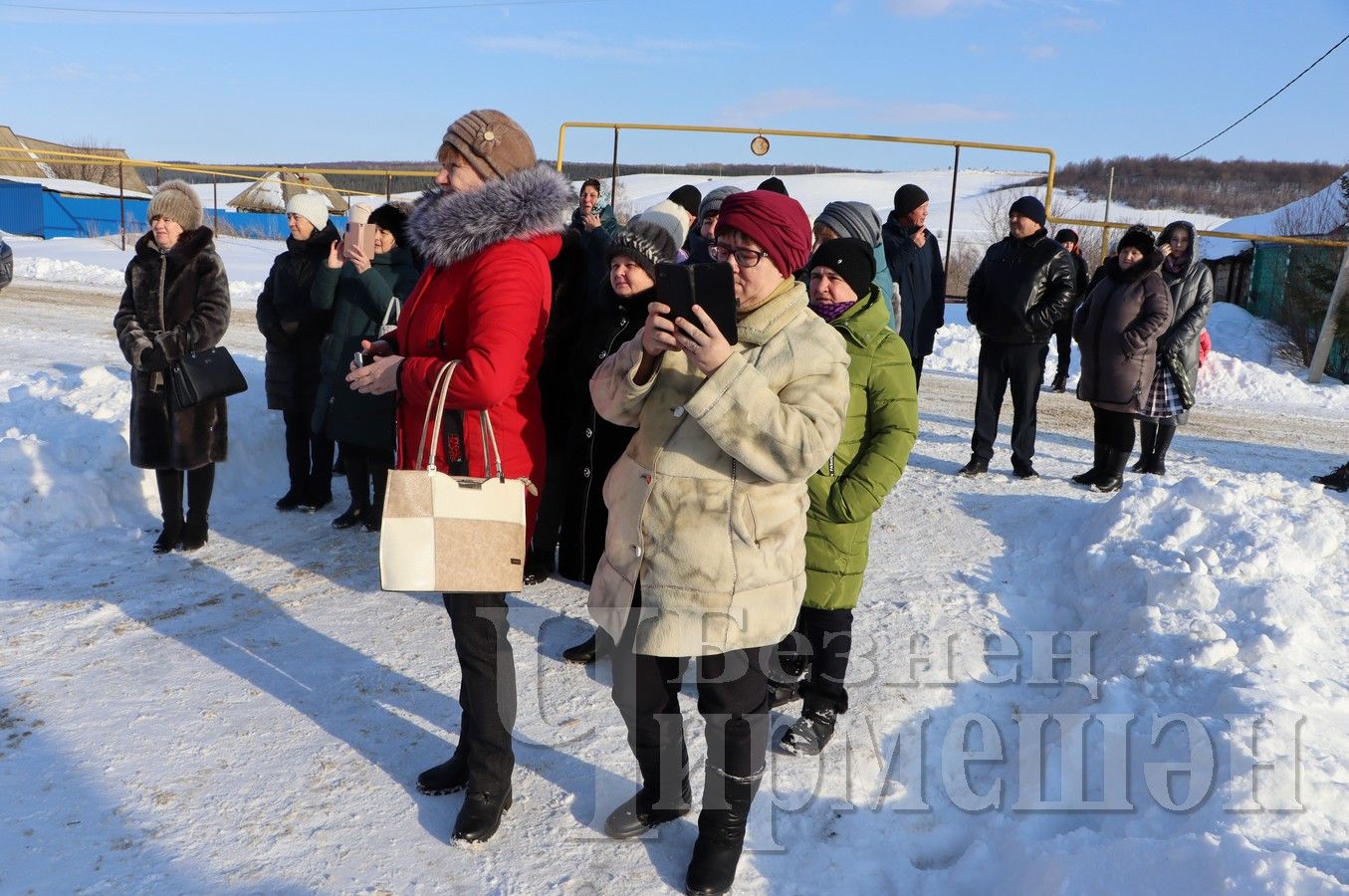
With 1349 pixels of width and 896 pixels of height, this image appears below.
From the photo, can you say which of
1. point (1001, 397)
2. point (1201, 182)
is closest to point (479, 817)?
point (1001, 397)

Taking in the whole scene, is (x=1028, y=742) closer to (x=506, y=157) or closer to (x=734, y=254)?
(x=734, y=254)

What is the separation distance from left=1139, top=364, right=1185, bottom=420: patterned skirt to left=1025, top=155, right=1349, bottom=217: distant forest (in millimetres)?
50812

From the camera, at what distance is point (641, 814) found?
9.54 feet

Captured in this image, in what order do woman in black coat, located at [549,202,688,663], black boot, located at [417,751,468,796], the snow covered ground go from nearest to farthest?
the snow covered ground → black boot, located at [417,751,468,796] → woman in black coat, located at [549,202,688,663]

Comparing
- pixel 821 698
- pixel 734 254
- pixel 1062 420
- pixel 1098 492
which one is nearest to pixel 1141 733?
pixel 821 698

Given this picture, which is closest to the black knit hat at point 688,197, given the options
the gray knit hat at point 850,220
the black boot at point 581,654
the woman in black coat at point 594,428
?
the gray knit hat at point 850,220

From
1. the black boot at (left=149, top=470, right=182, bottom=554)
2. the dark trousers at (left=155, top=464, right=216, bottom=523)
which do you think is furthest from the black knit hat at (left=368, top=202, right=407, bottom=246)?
the black boot at (left=149, top=470, right=182, bottom=554)

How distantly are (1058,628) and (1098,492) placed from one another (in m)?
2.59

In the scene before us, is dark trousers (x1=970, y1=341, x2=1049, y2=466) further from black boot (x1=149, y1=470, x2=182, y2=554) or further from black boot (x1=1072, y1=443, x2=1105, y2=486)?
black boot (x1=149, y1=470, x2=182, y2=554)

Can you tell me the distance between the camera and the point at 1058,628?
4.49 metres

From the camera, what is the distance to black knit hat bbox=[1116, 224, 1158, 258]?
684 centimetres

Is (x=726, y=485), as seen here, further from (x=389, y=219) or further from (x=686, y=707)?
(x=389, y=219)

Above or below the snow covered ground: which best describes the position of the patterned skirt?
above

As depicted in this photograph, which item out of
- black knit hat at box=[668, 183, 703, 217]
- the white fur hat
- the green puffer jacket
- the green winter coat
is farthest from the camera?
black knit hat at box=[668, 183, 703, 217]
